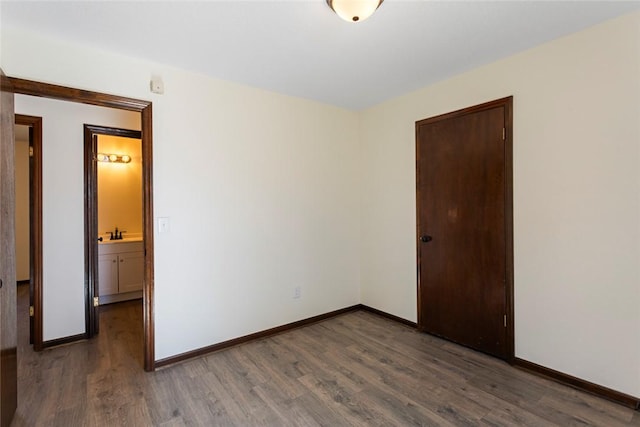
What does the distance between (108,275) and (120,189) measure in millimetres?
1331

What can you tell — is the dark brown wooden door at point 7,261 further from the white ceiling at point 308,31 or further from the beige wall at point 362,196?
the white ceiling at point 308,31

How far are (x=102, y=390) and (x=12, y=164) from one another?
1586 millimetres

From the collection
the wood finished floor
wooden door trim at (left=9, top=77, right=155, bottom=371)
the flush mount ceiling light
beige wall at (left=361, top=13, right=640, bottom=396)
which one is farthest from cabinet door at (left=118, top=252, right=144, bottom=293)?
beige wall at (left=361, top=13, right=640, bottom=396)

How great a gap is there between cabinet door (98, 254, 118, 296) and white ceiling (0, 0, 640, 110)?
111 inches

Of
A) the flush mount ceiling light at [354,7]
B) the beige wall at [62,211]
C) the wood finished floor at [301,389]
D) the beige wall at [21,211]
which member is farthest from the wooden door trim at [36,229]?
the beige wall at [21,211]

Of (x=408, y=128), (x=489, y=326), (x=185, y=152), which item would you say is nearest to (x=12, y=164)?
(x=185, y=152)

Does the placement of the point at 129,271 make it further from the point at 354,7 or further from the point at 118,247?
the point at 354,7

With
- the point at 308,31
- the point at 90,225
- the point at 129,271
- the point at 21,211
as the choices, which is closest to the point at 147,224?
the point at 90,225

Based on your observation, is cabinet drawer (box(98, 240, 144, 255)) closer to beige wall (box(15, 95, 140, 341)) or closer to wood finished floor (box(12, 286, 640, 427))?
beige wall (box(15, 95, 140, 341))

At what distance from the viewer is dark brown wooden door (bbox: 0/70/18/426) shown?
5.33ft

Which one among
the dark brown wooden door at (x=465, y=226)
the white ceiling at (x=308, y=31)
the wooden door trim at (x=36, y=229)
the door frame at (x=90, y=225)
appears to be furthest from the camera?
the door frame at (x=90, y=225)

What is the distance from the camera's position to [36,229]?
9.01 feet

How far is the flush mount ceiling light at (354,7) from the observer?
1.60m

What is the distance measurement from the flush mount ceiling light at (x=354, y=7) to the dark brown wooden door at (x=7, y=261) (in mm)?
1848
